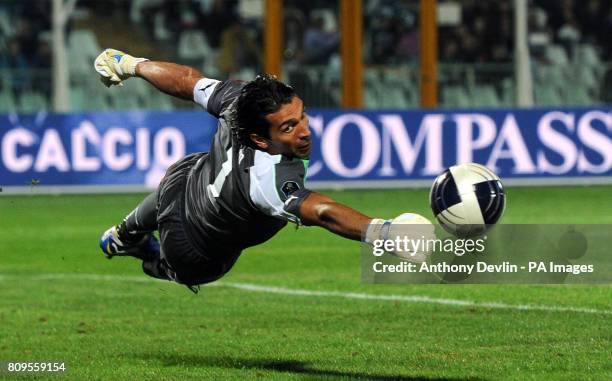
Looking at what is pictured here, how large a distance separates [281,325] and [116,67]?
293cm

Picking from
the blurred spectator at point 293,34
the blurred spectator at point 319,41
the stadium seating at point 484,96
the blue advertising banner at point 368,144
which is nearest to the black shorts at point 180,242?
the blue advertising banner at point 368,144

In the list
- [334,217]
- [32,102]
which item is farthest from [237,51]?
[334,217]

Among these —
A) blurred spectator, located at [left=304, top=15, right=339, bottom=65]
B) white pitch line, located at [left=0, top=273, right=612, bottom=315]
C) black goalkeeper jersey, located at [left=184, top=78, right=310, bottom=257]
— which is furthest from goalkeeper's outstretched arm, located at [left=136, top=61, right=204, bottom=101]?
blurred spectator, located at [left=304, top=15, right=339, bottom=65]

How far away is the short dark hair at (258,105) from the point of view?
329 inches

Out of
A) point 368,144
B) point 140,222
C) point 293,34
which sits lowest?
point 368,144

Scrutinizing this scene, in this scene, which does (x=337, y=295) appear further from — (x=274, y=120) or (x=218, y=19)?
(x=218, y=19)

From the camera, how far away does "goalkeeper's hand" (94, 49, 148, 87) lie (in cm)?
969

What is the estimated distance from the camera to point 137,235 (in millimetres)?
10438

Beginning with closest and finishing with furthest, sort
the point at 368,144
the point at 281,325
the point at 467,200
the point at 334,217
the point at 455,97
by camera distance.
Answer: the point at 334,217, the point at 467,200, the point at 281,325, the point at 368,144, the point at 455,97

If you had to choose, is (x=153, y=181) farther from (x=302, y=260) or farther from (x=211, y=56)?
(x=302, y=260)

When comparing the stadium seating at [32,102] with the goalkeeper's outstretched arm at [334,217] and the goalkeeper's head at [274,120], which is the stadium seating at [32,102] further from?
the goalkeeper's outstretched arm at [334,217]

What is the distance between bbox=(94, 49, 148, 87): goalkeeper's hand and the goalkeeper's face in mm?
1710

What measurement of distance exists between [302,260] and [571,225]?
169 inches

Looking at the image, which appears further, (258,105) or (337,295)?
(337,295)
